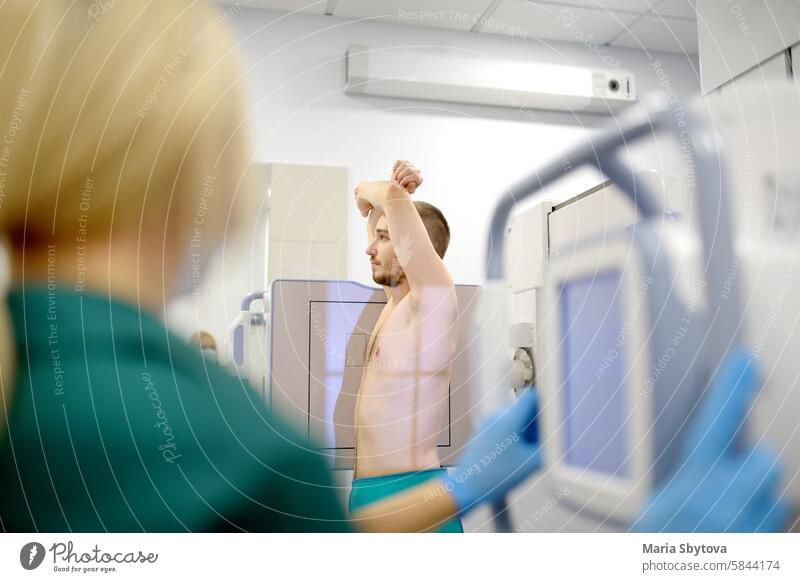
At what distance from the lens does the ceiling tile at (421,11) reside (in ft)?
2.21

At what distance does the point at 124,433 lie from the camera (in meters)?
0.60

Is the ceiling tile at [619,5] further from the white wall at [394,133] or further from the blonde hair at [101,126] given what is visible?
the blonde hair at [101,126]

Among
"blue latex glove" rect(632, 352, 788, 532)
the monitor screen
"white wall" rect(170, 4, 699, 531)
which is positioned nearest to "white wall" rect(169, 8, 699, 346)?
"white wall" rect(170, 4, 699, 531)

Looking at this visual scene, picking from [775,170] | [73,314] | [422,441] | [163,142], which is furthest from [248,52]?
[775,170]

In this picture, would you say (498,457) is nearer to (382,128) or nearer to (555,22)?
(382,128)

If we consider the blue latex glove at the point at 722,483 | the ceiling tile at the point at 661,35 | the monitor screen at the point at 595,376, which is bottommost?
the blue latex glove at the point at 722,483

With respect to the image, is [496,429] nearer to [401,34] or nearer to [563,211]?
[563,211]

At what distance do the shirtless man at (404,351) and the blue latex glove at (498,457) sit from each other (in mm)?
25

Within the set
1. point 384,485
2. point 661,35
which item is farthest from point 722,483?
point 661,35

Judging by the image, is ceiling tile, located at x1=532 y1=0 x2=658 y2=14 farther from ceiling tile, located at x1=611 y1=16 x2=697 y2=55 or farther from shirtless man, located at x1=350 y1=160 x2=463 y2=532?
shirtless man, located at x1=350 y1=160 x2=463 y2=532

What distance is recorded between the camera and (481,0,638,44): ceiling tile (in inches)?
27.5

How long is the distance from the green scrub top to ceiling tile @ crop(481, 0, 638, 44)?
0.44m

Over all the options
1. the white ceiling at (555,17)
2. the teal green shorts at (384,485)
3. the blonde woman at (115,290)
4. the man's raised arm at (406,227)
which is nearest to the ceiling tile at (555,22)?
the white ceiling at (555,17)

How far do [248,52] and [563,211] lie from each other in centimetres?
34
